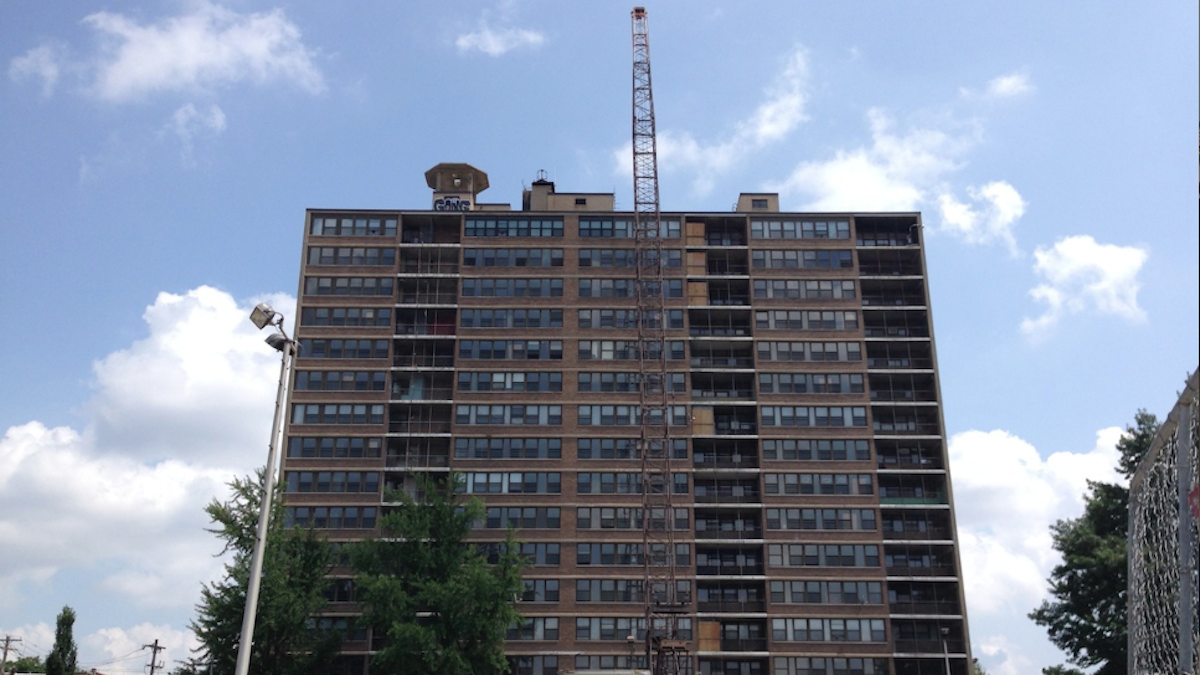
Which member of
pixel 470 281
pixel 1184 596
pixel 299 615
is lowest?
pixel 1184 596

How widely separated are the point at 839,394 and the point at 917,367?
Answer: 9.14m

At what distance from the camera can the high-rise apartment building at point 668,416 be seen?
323ft

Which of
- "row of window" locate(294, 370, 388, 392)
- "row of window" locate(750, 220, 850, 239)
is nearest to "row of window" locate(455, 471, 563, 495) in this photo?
"row of window" locate(294, 370, 388, 392)

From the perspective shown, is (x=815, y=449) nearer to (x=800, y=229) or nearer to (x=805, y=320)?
(x=805, y=320)

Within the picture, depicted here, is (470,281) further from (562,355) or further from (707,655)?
(707,655)

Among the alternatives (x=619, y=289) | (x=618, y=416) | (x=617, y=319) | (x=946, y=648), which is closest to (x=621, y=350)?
(x=617, y=319)

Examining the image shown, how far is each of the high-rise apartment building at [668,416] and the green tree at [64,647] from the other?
2305 centimetres

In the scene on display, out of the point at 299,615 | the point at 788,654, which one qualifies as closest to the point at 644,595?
the point at 788,654

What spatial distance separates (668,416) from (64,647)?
195 feet

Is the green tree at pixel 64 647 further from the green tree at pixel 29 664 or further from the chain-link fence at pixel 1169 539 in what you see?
the chain-link fence at pixel 1169 539

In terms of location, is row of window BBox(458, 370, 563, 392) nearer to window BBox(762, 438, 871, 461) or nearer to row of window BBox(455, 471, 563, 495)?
row of window BBox(455, 471, 563, 495)

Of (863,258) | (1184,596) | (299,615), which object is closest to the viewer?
(1184,596)

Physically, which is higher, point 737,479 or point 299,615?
point 737,479

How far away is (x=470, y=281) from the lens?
111 m
